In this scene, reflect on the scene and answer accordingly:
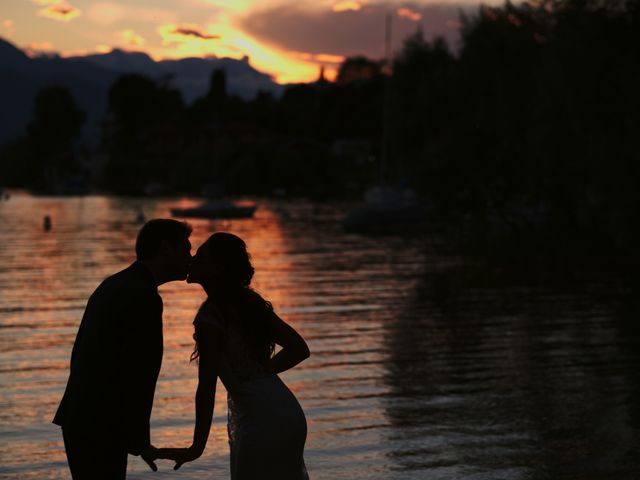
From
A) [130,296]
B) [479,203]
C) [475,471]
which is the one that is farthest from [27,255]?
[130,296]

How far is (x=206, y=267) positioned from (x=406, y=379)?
9169 mm

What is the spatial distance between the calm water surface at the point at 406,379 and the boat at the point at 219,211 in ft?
151

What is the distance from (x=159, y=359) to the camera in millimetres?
5223

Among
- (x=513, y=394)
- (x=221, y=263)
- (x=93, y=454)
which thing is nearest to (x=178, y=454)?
(x=93, y=454)

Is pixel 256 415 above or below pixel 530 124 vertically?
below

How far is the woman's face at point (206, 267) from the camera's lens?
5.05 meters

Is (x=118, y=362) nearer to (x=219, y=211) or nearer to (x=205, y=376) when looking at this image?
(x=205, y=376)

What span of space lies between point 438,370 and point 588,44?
20.5m

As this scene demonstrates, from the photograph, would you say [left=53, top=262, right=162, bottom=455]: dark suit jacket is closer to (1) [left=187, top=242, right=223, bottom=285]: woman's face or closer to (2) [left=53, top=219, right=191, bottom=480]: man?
(2) [left=53, top=219, right=191, bottom=480]: man

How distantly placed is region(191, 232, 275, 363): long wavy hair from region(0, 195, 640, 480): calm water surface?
433 cm

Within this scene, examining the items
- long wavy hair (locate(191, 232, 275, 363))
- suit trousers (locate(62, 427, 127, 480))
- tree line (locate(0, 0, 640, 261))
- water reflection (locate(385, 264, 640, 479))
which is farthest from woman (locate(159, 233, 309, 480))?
tree line (locate(0, 0, 640, 261))

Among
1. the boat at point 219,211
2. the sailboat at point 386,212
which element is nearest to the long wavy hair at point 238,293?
the sailboat at point 386,212

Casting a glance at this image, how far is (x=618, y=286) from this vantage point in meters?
27.8

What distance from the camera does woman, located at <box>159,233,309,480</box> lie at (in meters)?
5.08
